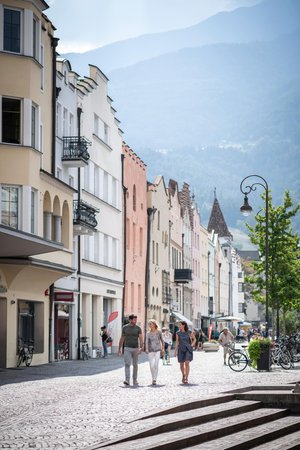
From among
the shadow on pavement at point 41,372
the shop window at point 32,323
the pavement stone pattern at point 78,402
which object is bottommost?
the shadow on pavement at point 41,372

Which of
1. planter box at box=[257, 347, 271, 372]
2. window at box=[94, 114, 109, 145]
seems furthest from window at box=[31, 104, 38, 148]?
window at box=[94, 114, 109, 145]

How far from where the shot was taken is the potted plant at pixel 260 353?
36688 mm

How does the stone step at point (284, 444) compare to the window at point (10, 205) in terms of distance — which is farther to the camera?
the window at point (10, 205)

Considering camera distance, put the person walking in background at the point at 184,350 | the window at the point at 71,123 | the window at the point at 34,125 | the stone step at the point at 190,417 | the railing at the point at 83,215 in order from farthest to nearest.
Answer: the window at the point at 71,123 < the railing at the point at 83,215 < the window at the point at 34,125 < the person walking in background at the point at 184,350 < the stone step at the point at 190,417

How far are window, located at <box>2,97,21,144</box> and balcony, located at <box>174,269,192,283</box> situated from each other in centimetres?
5310

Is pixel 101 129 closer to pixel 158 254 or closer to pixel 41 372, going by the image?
pixel 158 254

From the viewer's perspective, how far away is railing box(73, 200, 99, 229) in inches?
1834

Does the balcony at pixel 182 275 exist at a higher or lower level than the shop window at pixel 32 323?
higher

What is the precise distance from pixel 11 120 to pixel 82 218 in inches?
428

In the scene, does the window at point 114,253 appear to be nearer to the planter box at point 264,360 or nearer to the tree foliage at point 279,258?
the tree foliage at point 279,258

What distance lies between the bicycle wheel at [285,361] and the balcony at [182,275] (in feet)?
165

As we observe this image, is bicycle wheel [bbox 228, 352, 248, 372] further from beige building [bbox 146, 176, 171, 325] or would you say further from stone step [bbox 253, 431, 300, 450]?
beige building [bbox 146, 176, 171, 325]

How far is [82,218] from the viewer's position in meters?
47.2

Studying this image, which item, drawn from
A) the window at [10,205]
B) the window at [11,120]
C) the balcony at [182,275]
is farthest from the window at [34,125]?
the balcony at [182,275]
